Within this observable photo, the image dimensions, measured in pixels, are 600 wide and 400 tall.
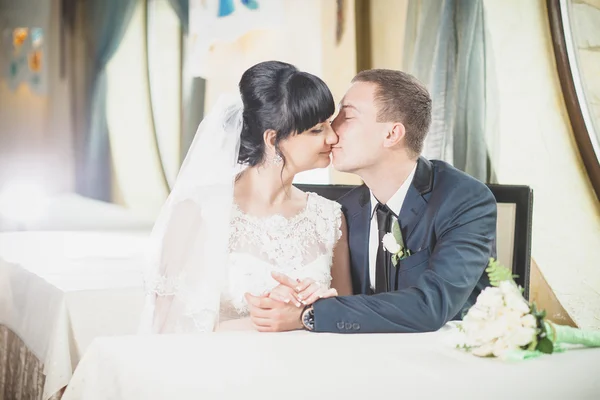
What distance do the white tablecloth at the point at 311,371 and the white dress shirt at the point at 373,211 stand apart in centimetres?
83

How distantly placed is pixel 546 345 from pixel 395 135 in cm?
117

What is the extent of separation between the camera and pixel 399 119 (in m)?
2.56

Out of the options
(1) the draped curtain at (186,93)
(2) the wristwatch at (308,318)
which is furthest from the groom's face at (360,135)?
(1) the draped curtain at (186,93)

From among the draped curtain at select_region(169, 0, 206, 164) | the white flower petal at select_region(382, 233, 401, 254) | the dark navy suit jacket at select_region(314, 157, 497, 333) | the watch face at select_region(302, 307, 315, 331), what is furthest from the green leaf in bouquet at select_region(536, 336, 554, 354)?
the draped curtain at select_region(169, 0, 206, 164)

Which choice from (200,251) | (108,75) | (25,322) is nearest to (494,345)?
(200,251)

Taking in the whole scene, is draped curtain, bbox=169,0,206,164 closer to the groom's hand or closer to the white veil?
the white veil

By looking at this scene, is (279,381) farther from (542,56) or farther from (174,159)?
(542,56)

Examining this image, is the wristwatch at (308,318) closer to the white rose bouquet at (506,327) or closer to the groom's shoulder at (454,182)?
the white rose bouquet at (506,327)

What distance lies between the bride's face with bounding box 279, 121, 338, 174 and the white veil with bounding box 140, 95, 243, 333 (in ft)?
0.60

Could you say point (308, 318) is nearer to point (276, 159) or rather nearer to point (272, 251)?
point (272, 251)

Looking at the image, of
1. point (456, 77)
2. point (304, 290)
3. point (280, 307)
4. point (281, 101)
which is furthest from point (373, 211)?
point (456, 77)

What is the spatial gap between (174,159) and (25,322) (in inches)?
45.6

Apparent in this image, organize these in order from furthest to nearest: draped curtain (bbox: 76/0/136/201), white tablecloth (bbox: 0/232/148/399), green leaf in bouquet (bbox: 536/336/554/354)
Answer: draped curtain (bbox: 76/0/136/201) → white tablecloth (bbox: 0/232/148/399) → green leaf in bouquet (bbox: 536/336/554/354)

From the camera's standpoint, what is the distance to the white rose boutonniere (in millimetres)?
2357
